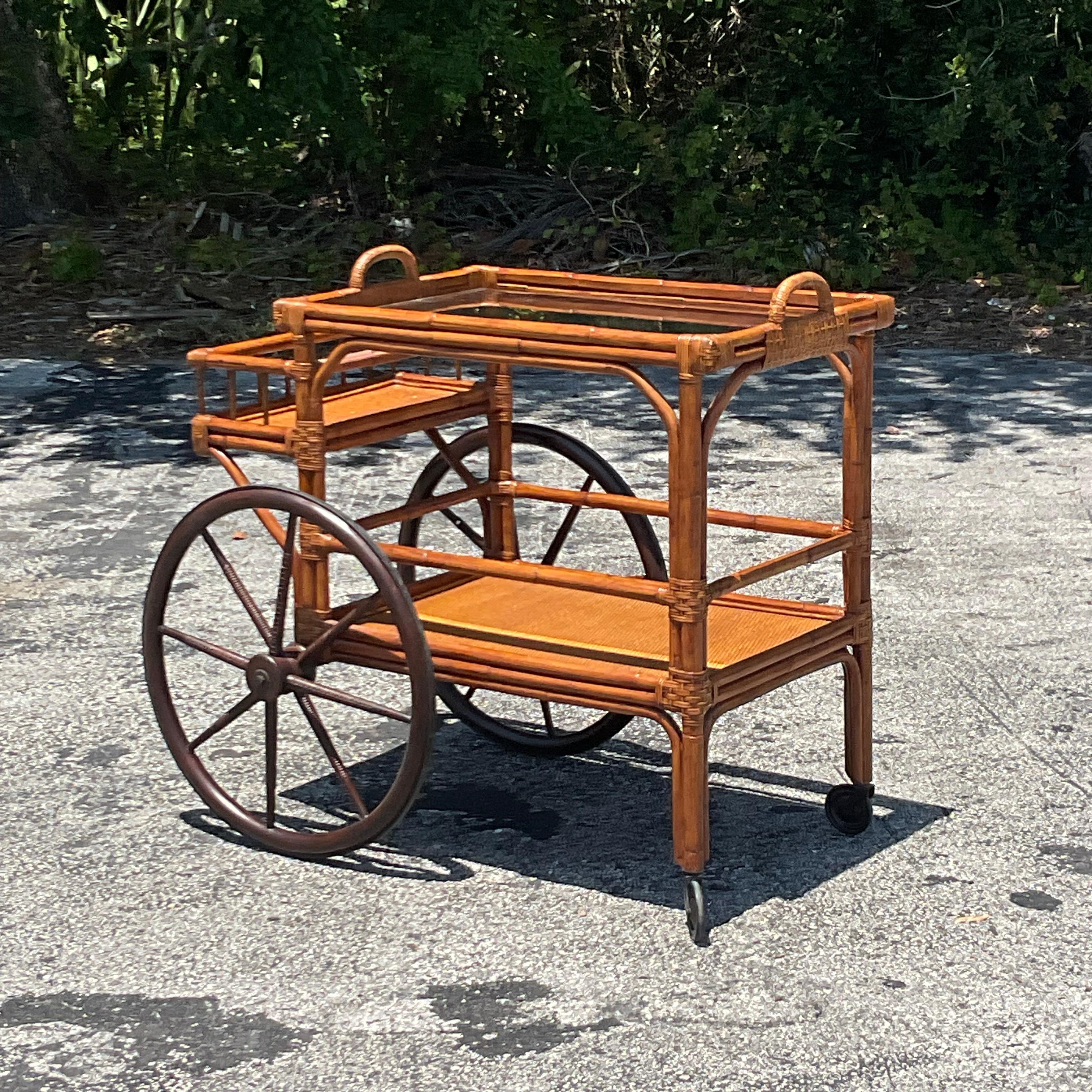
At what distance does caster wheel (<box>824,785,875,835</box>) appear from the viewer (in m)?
4.59

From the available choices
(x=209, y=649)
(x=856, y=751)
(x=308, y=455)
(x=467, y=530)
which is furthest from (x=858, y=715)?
(x=209, y=649)

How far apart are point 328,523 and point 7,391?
627 cm

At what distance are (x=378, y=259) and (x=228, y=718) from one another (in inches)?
46.2

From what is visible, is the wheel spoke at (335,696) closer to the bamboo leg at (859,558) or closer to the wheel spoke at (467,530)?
the wheel spoke at (467,530)

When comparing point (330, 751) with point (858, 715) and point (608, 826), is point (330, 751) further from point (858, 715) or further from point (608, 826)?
point (858, 715)

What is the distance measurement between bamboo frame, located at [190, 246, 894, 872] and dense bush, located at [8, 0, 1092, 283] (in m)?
7.30

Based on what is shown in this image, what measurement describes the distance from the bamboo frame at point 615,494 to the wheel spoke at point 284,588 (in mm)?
58

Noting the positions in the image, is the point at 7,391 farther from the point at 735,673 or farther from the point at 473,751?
the point at 735,673

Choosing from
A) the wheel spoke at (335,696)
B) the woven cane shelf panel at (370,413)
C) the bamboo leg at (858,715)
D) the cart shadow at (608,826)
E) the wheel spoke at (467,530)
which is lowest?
the cart shadow at (608,826)

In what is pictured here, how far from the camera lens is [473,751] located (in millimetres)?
5227

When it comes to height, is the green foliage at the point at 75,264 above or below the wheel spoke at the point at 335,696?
above

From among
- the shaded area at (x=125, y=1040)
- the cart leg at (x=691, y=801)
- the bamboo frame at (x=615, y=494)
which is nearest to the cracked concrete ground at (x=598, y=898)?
the shaded area at (x=125, y=1040)

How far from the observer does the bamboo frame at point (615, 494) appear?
161 inches

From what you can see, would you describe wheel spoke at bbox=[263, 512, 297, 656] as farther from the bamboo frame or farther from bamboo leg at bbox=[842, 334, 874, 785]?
bamboo leg at bbox=[842, 334, 874, 785]
